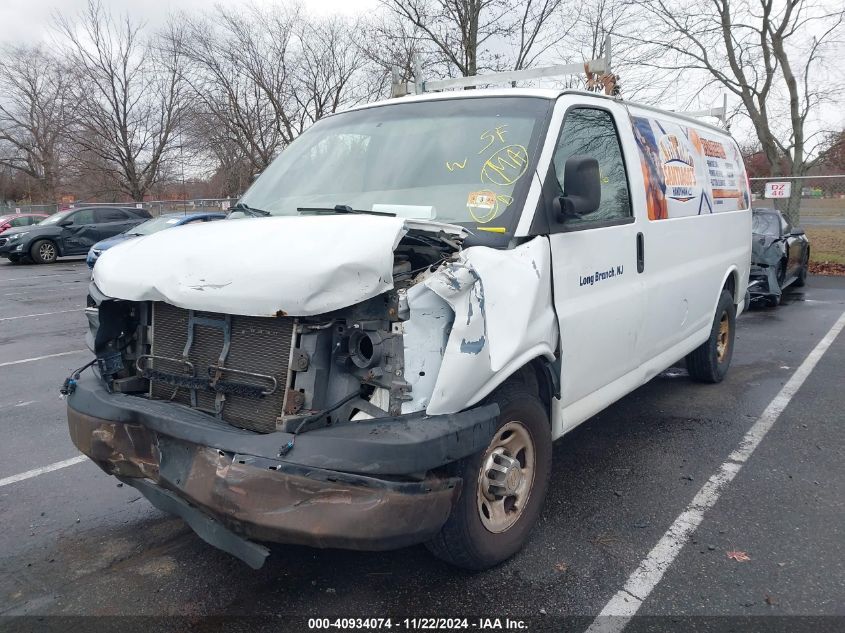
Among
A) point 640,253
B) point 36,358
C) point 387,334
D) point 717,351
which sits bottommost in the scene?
point 36,358

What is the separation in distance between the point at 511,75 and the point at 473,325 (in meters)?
2.89

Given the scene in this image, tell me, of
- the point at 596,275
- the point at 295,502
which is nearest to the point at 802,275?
the point at 596,275

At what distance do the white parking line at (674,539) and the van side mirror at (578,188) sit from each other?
171 centimetres

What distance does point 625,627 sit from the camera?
270cm

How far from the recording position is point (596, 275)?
360 cm

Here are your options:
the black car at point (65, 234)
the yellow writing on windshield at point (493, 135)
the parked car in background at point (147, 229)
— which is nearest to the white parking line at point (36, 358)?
the yellow writing on windshield at point (493, 135)

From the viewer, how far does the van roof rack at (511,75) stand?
430 cm

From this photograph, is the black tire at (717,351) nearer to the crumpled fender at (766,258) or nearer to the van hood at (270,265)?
the van hood at (270,265)

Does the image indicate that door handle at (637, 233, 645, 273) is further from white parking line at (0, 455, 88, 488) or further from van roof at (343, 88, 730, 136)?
white parking line at (0, 455, 88, 488)

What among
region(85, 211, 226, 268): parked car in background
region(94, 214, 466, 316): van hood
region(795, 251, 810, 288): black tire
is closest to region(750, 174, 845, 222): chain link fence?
region(795, 251, 810, 288): black tire

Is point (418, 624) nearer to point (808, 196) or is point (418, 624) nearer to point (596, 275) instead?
point (596, 275)

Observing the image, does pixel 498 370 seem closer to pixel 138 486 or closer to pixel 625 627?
pixel 625 627

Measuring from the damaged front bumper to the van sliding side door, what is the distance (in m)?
0.96

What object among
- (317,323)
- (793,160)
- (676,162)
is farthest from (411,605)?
(793,160)
